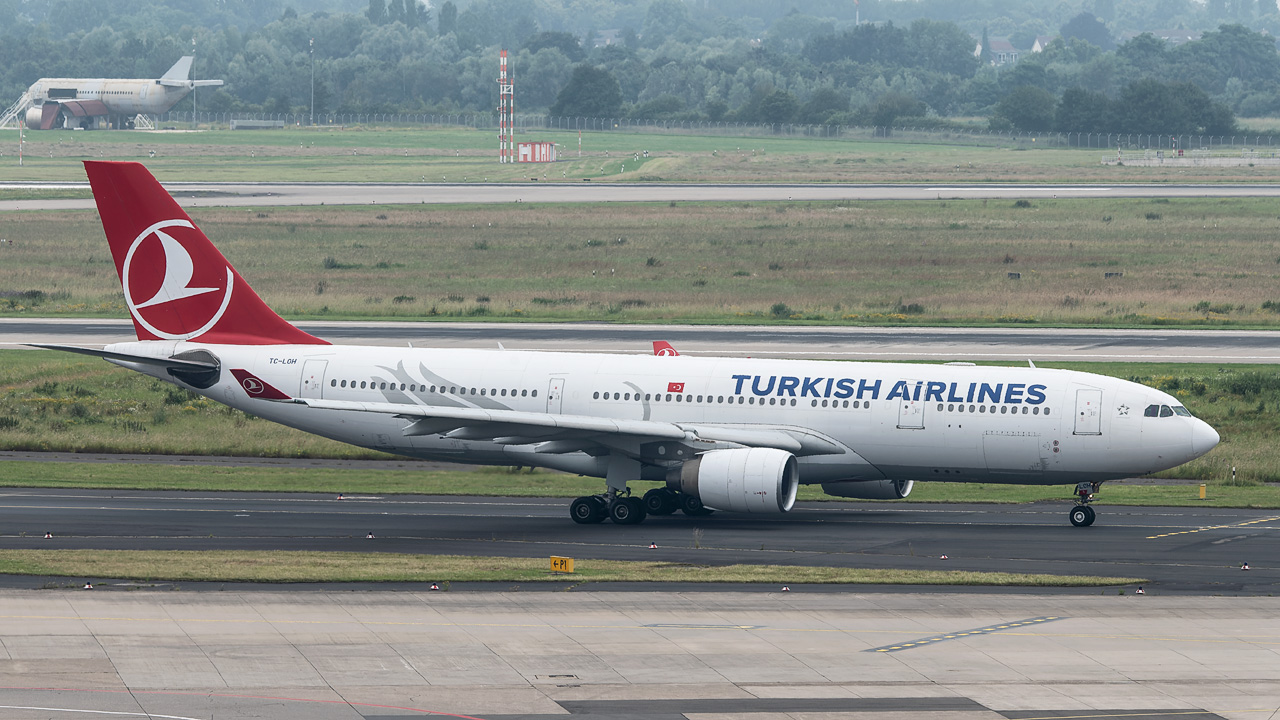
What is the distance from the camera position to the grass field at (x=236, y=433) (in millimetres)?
49969

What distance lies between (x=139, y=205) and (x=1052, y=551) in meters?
28.5

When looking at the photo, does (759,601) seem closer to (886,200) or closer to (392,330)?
(392,330)

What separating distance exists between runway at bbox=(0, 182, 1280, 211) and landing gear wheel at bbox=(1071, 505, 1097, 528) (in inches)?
4204

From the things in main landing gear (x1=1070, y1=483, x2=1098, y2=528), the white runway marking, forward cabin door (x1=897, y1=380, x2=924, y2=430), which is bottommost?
main landing gear (x1=1070, y1=483, x2=1098, y2=528)

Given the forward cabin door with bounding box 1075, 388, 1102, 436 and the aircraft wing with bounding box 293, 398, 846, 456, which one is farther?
the aircraft wing with bounding box 293, 398, 846, 456

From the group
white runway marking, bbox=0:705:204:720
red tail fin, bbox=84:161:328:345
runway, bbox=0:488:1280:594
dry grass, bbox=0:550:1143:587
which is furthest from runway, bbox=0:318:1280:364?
white runway marking, bbox=0:705:204:720

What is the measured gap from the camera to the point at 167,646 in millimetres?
28094

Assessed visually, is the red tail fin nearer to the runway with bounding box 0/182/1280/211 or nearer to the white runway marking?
the white runway marking

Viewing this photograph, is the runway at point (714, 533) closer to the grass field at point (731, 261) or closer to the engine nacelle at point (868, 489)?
the engine nacelle at point (868, 489)

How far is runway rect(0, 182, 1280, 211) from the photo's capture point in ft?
483

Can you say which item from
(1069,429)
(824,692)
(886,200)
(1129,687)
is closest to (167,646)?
(824,692)

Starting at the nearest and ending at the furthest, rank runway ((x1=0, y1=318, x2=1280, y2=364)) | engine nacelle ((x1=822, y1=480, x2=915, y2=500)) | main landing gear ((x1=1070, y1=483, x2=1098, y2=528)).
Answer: main landing gear ((x1=1070, y1=483, x2=1098, y2=528)) < engine nacelle ((x1=822, y1=480, x2=915, y2=500)) < runway ((x1=0, y1=318, x2=1280, y2=364))

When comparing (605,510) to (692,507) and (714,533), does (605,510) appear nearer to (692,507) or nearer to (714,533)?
(692,507)

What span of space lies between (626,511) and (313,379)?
417 inches
